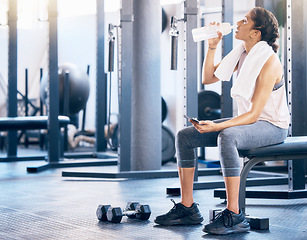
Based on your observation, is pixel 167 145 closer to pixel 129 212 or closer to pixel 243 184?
pixel 129 212

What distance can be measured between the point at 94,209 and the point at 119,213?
42 cm

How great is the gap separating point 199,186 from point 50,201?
3.26 feet

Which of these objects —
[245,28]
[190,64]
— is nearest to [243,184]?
[245,28]

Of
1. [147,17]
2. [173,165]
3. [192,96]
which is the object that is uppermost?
[147,17]

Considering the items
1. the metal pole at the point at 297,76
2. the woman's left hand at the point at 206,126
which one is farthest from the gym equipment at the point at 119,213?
the metal pole at the point at 297,76

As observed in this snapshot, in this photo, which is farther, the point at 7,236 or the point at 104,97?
the point at 104,97

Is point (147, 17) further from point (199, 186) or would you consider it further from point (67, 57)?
point (67, 57)

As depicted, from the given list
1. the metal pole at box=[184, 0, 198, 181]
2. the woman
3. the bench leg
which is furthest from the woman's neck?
the metal pole at box=[184, 0, 198, 181]

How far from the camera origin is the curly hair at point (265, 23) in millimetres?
2217

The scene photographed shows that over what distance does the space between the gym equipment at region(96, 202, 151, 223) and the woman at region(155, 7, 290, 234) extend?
114 mm

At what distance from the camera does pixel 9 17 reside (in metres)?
5.36

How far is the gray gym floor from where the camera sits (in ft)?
6.98

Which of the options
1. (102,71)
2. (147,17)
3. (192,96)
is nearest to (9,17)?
(102,71)

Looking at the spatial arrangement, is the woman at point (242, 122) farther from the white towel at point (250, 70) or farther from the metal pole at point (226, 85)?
the metal pole at point (226, 85)
